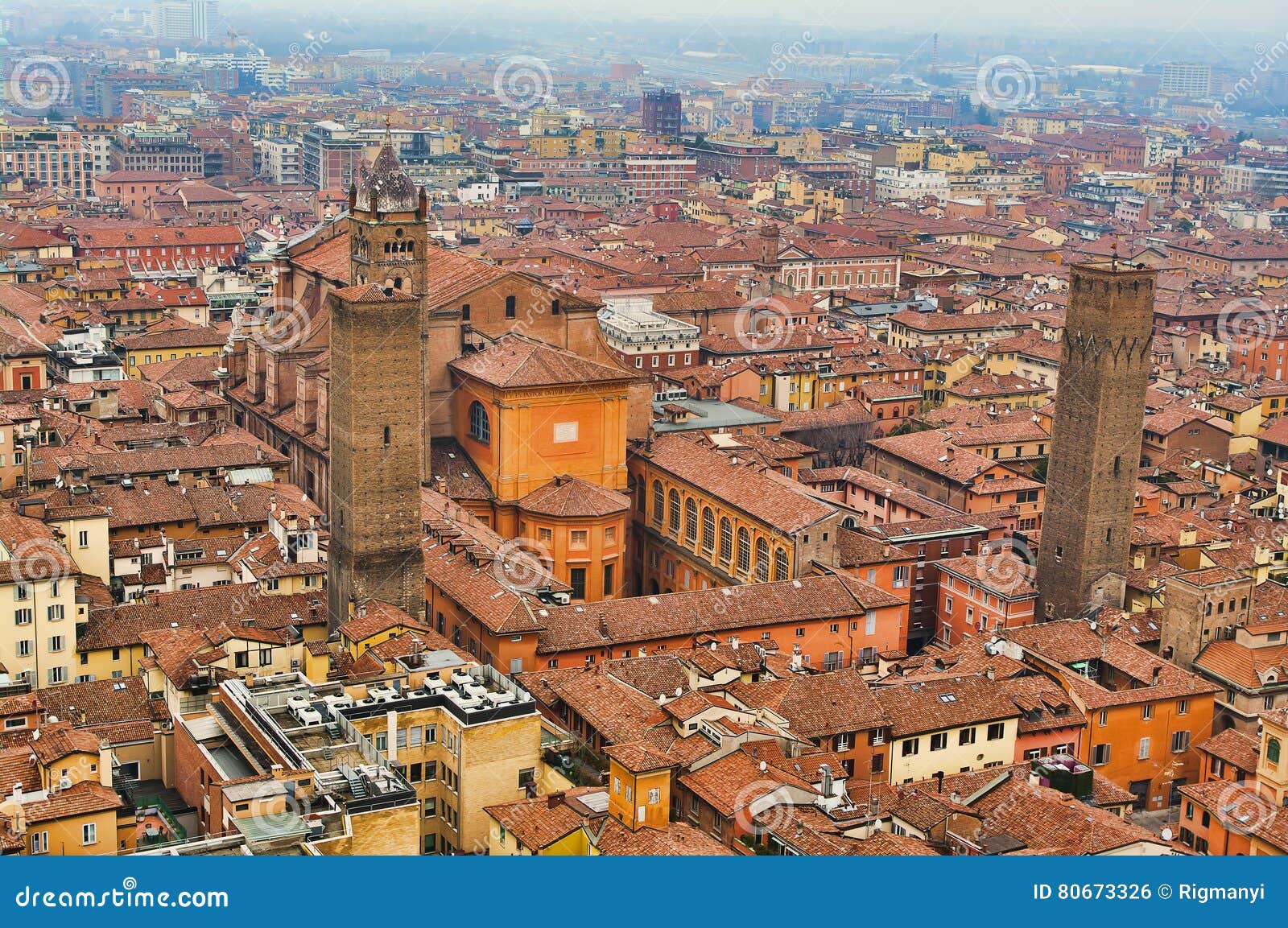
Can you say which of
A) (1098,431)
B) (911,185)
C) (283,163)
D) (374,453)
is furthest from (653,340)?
(283,163)

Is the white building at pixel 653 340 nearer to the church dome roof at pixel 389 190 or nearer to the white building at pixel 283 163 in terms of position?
the church dome roof at pixel 389 190

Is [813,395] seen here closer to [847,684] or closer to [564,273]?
[564,273]

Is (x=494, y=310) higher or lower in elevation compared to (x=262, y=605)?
higher

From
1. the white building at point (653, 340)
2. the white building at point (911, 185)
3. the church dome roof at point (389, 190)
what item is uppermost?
the church dome roof at point (389, 190)

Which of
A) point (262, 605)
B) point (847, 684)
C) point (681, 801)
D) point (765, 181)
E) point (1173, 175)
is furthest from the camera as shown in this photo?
point (1173, 175)

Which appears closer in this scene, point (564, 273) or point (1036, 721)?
point (1036, 721)

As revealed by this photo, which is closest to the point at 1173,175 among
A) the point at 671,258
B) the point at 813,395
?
the point at 671,258

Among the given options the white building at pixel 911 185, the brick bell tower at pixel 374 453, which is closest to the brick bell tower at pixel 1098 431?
the brick bell tower at pixel 374 453

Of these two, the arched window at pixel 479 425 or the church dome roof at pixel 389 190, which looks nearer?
the arched window at pixel 479 425
